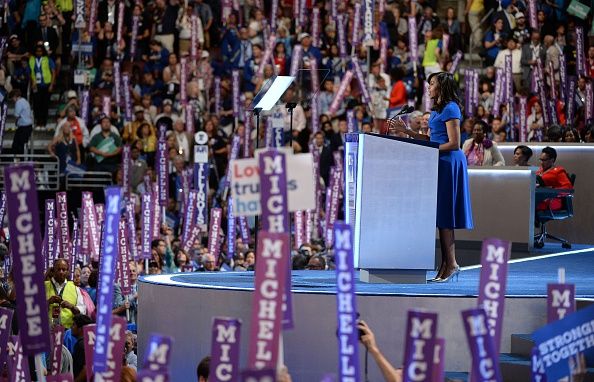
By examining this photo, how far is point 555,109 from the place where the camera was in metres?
20.4

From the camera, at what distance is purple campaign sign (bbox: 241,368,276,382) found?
5254 millimetres

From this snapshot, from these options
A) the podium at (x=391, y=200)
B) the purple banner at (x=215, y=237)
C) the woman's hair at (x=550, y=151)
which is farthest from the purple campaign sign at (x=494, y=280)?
the purple banner at (x=215, y=237)

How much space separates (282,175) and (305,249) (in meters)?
10.5

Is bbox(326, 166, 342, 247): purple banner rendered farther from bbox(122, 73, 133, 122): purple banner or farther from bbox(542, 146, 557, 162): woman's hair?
bbox(542, 146, 557, 162): woman's hair

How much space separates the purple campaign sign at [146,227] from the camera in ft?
51.6

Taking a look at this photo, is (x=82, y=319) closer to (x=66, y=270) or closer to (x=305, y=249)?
(x=66, y=270)

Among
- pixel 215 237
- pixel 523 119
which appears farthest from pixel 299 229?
pixel 523 119

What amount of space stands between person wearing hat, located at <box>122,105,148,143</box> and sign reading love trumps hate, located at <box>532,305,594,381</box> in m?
15.3

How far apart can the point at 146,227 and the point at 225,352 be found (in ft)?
32.2

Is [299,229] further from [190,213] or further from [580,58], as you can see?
[580,58]

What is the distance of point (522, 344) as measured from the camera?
882 centimetres

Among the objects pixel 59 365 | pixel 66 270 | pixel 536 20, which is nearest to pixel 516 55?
pixel 536 20

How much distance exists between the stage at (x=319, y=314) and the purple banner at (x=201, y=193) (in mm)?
8087

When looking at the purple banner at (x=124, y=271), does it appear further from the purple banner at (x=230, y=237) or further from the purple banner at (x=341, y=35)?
the purple banner at (x=341, y=35)
